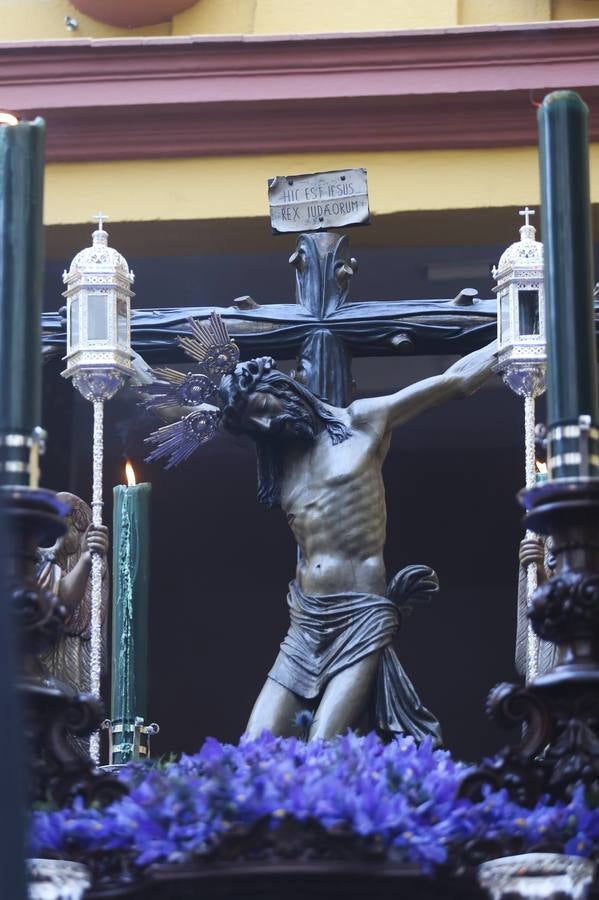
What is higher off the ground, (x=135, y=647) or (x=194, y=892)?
(x=135, y=647)

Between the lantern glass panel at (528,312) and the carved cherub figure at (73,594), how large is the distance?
1053 mm

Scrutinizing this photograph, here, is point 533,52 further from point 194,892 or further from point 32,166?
point 194,892

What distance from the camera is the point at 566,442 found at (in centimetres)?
278

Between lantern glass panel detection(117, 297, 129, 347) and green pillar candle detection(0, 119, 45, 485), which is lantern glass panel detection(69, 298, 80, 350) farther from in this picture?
green pillar candle detection(0, 119, 45, 485)

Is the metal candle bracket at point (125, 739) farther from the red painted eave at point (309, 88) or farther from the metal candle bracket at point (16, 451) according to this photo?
the red painted eave at point (309, 88)

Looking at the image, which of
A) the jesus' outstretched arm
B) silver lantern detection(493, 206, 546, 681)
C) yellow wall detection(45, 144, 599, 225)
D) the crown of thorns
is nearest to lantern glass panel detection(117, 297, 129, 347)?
the crown of thorns

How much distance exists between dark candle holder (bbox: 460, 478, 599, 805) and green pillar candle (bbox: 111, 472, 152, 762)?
1823 millimetres

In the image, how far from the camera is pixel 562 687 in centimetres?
272

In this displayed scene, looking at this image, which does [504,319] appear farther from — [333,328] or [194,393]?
[194,393]

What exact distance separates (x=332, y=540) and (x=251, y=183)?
1832mm

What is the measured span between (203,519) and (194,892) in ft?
18.2

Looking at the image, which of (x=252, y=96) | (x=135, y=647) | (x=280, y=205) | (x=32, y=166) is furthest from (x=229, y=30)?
(x=32, y=166)

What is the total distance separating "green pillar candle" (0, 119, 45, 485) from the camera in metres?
2.77

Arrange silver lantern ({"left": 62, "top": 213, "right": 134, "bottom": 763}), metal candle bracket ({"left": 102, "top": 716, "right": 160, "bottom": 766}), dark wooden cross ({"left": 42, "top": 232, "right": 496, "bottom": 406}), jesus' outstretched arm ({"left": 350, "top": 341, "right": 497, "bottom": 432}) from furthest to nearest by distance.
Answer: dark wooden cross ({"left": 42, "top": 232, "right": 496, "bottom": 406}) < jesus' outstretched arm ({"left": 350, "top": 341, "right": 497, "bottom": 432}) < silver lantern ({"left": 62, "top": 213, "right": 134, "bottom": 763}) < metal candle bracket ({"left": 102, "top": 716, "right": 160, "bottom": 766})
